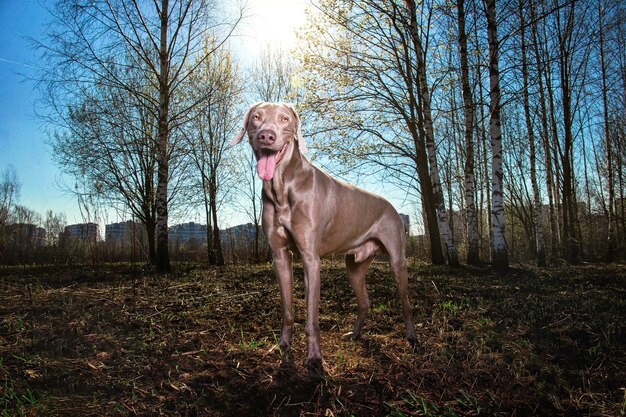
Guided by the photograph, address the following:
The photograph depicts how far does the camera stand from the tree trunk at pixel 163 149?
10852mm

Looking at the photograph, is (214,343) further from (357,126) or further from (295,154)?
(357,126)

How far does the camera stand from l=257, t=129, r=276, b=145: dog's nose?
270 centimetres

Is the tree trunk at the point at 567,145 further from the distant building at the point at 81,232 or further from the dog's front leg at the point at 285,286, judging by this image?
the distant building at the point at 81,232

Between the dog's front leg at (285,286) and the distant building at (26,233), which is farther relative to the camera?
the distant building at (26,233)

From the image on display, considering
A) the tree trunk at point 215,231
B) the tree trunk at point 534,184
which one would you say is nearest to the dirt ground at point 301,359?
the tree trunk at point 534,184

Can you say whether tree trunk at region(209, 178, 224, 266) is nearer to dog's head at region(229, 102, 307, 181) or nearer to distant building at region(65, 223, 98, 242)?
distant building at region(65, 223, 98, 242)

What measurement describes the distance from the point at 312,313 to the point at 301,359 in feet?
1.34

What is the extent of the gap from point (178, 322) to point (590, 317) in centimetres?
429

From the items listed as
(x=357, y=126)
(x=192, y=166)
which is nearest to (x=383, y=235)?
(x=357, y=126)

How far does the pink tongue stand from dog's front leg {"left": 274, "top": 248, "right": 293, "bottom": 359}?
25.5 inches

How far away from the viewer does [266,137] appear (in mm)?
2701

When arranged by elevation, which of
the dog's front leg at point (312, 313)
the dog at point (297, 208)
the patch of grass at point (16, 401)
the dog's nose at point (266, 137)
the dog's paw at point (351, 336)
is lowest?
the dog's paw at point (351, 336)

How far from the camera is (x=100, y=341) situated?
3463 millimetres

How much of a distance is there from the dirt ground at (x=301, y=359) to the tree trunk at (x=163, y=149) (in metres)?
5.53
